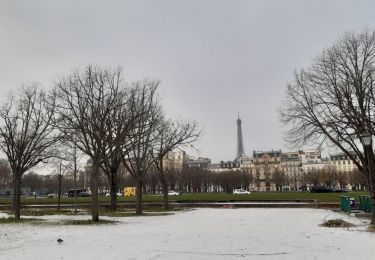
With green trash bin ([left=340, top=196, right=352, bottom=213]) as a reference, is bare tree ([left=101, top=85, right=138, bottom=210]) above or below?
above

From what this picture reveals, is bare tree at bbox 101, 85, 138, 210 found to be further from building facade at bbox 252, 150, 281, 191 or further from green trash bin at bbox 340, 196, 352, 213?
building facade at bbox 252, 150, 281, 191

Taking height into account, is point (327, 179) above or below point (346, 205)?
above

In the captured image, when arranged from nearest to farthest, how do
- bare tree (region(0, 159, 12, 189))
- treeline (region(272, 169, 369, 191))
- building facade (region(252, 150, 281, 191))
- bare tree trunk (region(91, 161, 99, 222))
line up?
bare tree trunk (region(91, 161, 99, 222))
bare tree (region(0, 159, 12, 189))
treeline (region(272, 169, 369, 191))
building facade (region(252, 150, 281, 191))

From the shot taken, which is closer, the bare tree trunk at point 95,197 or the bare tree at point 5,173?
the bare tree trunk at point 95,197

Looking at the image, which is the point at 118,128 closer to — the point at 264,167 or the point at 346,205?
the point at 346,205

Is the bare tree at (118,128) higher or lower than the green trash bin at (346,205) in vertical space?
higher

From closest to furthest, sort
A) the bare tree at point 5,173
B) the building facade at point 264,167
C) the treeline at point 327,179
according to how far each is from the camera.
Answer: the bare tree at point 5,173, the treeline at point 327,179, the building facade at point 264,167

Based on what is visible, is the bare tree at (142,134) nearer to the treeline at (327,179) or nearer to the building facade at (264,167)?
the treeline at (327,179)

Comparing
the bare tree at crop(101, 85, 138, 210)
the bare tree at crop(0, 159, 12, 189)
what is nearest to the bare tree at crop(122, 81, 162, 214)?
the bare tree at crop(101, 85, 138, 210)

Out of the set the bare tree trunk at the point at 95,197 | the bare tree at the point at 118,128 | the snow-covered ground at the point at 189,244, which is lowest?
the snow-covered ground at the point at 189,244

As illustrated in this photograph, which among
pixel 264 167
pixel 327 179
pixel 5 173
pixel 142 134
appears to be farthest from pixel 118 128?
pixel 264 167

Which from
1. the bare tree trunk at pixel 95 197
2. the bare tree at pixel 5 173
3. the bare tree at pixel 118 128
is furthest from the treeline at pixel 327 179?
the bare tree trunk at pixel 95 197

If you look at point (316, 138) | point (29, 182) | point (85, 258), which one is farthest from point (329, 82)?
point (29, 182)

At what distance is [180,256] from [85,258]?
8.21 ft
